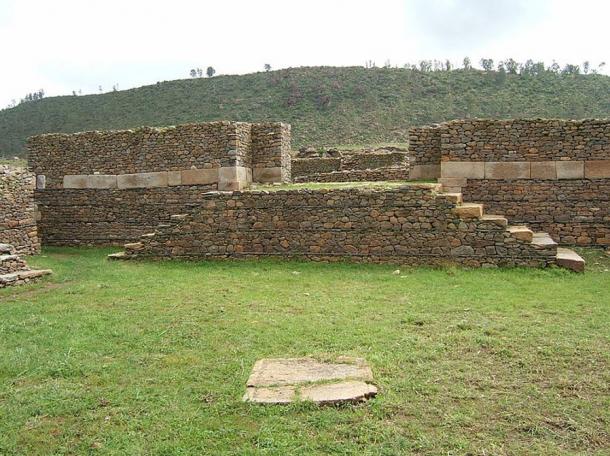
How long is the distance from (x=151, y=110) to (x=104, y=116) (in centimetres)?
531

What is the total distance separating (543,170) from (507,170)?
79 cm

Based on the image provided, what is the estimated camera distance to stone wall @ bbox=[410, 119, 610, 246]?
12297 millimetres

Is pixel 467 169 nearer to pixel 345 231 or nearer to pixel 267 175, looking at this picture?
pixel 345 231

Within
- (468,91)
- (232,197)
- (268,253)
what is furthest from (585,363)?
(468,91)

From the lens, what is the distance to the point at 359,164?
75.2ft

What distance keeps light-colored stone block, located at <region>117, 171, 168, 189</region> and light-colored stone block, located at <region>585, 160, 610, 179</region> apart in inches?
425

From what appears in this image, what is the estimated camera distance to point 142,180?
15.5m

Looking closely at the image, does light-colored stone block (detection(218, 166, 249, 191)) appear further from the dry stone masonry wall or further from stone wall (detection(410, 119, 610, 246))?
stone wall (detection(410, 119, 610, 246))

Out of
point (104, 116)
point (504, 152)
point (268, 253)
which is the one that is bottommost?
point (268, 253)

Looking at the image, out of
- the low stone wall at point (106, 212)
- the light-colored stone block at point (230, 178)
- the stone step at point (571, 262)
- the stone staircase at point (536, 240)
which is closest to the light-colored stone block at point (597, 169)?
the stone staircase at point (536, 240)

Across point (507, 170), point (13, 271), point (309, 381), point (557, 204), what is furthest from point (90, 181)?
point (309, 381)

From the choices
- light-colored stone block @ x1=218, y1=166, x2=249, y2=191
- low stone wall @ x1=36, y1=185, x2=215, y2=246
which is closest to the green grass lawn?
light-colored stone block @ x1=218, y1=166, x2=249, y2=191

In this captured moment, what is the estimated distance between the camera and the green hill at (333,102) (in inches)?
1642

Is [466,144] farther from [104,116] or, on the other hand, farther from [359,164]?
[104,116]
